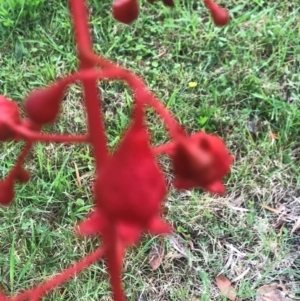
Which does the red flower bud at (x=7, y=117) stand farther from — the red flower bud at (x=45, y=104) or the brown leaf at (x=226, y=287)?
the brown leaf at (x=226, y=287)

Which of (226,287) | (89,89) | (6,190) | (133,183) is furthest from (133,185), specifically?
(226,287)

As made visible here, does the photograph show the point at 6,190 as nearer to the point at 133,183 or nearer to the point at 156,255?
the point at 133,183

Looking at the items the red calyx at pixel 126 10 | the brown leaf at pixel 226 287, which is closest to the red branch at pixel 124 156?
the red calyx at pixel 126 10

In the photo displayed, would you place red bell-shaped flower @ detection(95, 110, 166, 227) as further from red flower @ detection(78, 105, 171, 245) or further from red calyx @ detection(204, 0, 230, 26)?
red calyx @ detection(204, 0, 230, 26)

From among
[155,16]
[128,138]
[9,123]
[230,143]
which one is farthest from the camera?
[155,16]

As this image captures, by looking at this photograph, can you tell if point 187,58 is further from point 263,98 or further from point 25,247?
point 25,247

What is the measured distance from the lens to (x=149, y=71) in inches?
69.3

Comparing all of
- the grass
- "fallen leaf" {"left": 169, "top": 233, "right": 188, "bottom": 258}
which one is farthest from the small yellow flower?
"fallen leaf" {"left": 169, "top": 233, "right": 188, "bottom": 258}

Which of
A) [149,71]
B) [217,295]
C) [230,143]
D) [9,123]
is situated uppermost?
[9,123]

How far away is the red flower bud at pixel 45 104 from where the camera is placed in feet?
1.46

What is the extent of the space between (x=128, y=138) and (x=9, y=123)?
0.53 feet

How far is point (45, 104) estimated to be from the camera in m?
0.45

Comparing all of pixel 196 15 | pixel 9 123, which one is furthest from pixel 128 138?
pixel 196 15

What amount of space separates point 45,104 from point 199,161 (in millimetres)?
115
